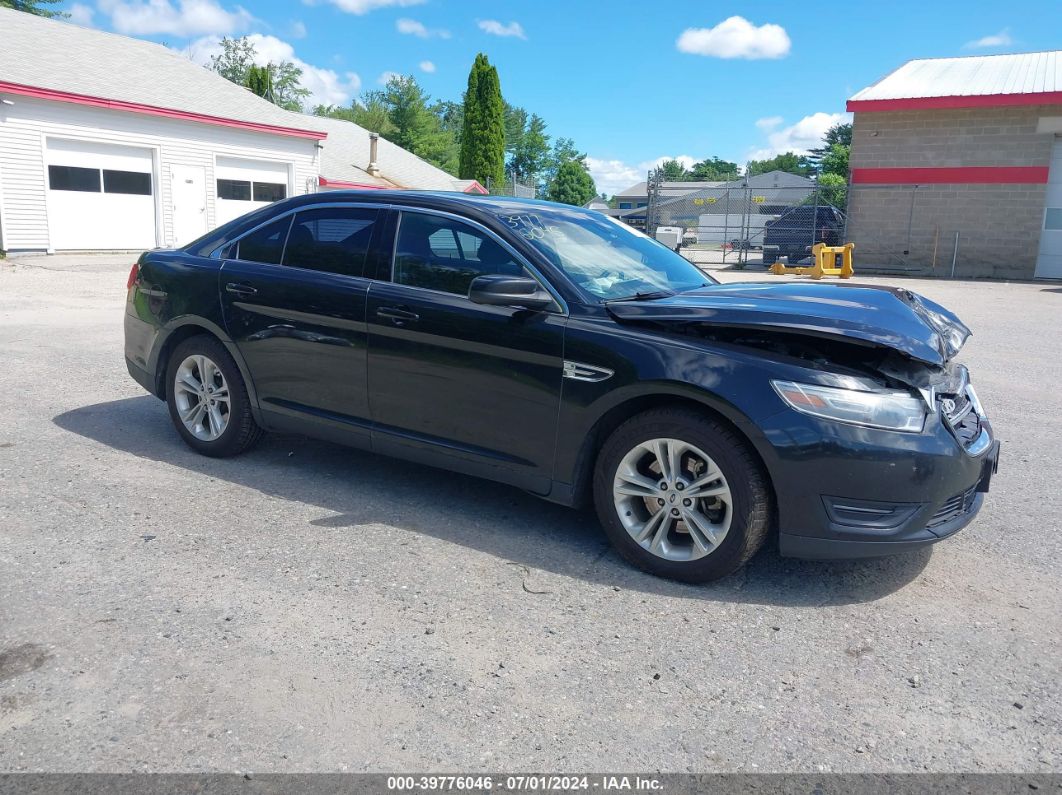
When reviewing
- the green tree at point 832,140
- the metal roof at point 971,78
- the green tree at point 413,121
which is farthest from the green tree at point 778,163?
the metal roof at point 971,78

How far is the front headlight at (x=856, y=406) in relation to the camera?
131 inches

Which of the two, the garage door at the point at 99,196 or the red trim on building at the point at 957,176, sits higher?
the red trim on building at the point at 957,176

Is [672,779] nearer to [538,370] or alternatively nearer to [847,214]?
[538,370]

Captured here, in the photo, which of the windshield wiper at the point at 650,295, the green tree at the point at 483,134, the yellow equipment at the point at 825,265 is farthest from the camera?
the green tree at the point at 483,134

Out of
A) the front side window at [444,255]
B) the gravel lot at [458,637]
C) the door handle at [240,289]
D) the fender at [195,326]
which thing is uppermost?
the front side window at [444,255]

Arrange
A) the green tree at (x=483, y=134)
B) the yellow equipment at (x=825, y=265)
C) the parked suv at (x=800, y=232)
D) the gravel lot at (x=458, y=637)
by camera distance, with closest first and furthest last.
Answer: the gravel lot at (x=458, y=637)
the yellow equipment at (x=825, y=265)
the parked suv at (x=800, y=232)
the green tree at (x=483, y=134)

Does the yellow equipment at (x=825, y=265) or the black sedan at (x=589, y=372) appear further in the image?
the yellow equipment at (x=825, y=265)

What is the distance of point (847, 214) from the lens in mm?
26000

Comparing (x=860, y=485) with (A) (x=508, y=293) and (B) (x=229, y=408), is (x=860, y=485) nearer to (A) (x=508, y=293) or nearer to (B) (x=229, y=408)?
(A) (x=508, y=293)

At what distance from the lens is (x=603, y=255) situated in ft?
14.9

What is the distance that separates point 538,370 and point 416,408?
0.77 meters

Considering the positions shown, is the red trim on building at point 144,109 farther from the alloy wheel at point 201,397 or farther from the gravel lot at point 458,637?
the gravel lot at point 458,637

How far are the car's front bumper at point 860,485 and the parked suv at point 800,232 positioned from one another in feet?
77.4

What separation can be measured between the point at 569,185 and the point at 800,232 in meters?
82.0
